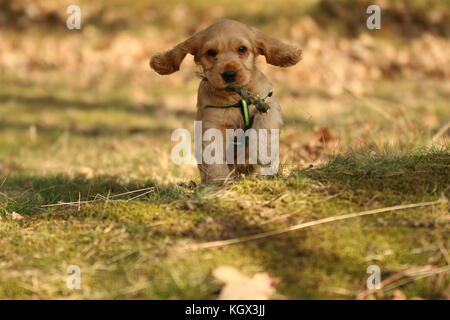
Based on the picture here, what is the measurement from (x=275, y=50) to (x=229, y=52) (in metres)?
0.37

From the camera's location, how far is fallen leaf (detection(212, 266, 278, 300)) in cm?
214

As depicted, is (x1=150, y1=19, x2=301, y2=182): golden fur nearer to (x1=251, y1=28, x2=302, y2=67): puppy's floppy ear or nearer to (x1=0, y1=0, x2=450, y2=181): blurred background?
(x1=251, y1=28, x2=302, y2=67): puppy's floppy ear

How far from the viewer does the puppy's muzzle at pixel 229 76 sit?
3174 mm

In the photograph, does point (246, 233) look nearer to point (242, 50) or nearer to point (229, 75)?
point (229, 75)

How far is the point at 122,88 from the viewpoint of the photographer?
30.9 feet

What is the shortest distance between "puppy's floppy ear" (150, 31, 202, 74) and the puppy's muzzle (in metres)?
0.33

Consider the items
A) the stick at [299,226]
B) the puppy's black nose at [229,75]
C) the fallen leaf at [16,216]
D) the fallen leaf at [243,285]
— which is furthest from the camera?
the puppy's black nose at [229,75]

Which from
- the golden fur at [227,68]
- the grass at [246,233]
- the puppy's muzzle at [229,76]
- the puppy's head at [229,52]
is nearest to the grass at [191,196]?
the grass at [246,233]

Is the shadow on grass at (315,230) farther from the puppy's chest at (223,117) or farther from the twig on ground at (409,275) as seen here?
the puppy's chest at (223,117)

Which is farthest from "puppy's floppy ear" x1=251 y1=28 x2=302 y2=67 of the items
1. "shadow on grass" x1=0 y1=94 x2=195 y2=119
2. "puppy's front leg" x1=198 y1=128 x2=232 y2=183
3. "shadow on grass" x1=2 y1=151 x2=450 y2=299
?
"shadow on grass" x1=0 y1=94 x2=195 y2=119

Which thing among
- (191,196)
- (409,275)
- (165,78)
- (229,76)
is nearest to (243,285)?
(409,275)

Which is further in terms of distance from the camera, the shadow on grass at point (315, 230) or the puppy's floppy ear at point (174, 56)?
the puppy's floppy ear at point (174, 56)

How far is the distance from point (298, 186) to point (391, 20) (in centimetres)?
962
